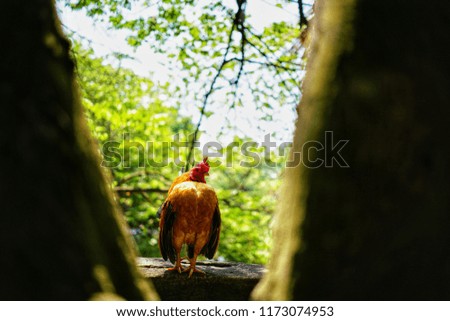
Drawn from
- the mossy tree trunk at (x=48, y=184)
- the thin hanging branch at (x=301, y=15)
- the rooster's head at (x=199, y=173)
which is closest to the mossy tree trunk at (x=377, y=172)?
the mossy tree trunk at (x=48, y=184)

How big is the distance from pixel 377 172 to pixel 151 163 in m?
10.6

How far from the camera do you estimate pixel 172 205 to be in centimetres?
375

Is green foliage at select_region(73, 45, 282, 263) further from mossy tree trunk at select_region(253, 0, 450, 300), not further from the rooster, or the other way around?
mossy tree trunk at select_region(253, 0, 450, 300)

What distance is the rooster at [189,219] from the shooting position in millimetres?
3703

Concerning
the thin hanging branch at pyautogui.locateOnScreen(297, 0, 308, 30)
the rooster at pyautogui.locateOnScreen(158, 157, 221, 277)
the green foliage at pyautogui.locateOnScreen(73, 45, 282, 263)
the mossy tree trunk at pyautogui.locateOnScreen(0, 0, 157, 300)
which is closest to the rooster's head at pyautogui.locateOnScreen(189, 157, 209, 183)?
the rooster at pyautogui.locateOnScreen(158, 157, 221, 277)

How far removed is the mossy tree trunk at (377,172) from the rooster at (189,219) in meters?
2.27

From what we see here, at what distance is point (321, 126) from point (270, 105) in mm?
5916

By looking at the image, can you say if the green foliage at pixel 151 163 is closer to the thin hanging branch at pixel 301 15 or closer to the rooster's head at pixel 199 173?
the thin hanging branch at pixel 301 15

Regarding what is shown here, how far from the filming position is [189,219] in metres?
3.75

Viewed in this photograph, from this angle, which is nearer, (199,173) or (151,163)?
(199,173)

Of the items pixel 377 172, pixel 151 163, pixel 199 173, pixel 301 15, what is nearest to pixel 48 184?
pixel 377 172

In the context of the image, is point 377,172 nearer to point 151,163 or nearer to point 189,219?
point 189,219

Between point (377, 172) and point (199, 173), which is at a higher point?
point (377, 172)

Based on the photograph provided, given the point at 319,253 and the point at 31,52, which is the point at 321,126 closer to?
the point at 319,253
